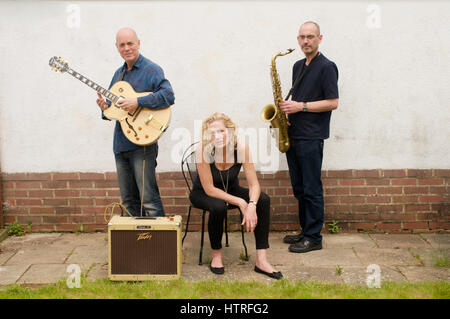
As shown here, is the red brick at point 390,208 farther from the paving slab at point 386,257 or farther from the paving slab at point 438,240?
the paving slab at point 386,257

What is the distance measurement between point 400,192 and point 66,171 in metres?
3.45

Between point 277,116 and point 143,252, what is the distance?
1725 millimetres

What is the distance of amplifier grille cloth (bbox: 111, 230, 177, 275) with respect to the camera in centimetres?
392

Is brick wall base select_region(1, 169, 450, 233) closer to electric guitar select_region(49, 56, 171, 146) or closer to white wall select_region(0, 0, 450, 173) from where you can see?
white wall select_region(0, 0, 450, 173)

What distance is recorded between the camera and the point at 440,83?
5066 mm

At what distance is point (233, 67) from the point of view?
5.10m

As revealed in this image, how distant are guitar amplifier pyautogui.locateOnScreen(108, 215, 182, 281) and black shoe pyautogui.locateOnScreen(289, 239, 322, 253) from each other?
1233mm

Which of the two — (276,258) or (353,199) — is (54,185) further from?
(353,199)

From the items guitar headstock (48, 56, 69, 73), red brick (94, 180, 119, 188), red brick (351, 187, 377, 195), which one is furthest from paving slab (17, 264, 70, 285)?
red brick (351, 187, 377, 195)

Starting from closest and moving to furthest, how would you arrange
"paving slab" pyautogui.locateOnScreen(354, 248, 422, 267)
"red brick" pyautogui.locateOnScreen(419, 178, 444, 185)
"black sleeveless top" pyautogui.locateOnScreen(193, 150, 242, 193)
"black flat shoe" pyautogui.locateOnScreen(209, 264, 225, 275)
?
"black flat shoe" pyautogui.locateOnScreen(209, 264, 225, 275) → "black sleeveless top" pyautogui.locateOnScreen(193, 150, 242, 193) → "paving slab" pyautogui.locateOnScreen(354, 248, 422, 267) → "red brick" pyautogui.locateOnScreen(419, 178, 444, 185)

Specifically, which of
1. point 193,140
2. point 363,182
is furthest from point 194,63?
point 363,182

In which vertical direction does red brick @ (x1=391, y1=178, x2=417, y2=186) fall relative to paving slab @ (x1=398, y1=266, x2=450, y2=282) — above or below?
above

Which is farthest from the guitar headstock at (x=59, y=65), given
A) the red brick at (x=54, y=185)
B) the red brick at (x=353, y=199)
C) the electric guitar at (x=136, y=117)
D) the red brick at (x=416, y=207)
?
the red brick at (x=416, y=207)

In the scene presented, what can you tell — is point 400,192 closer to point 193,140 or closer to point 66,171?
point 193,140
